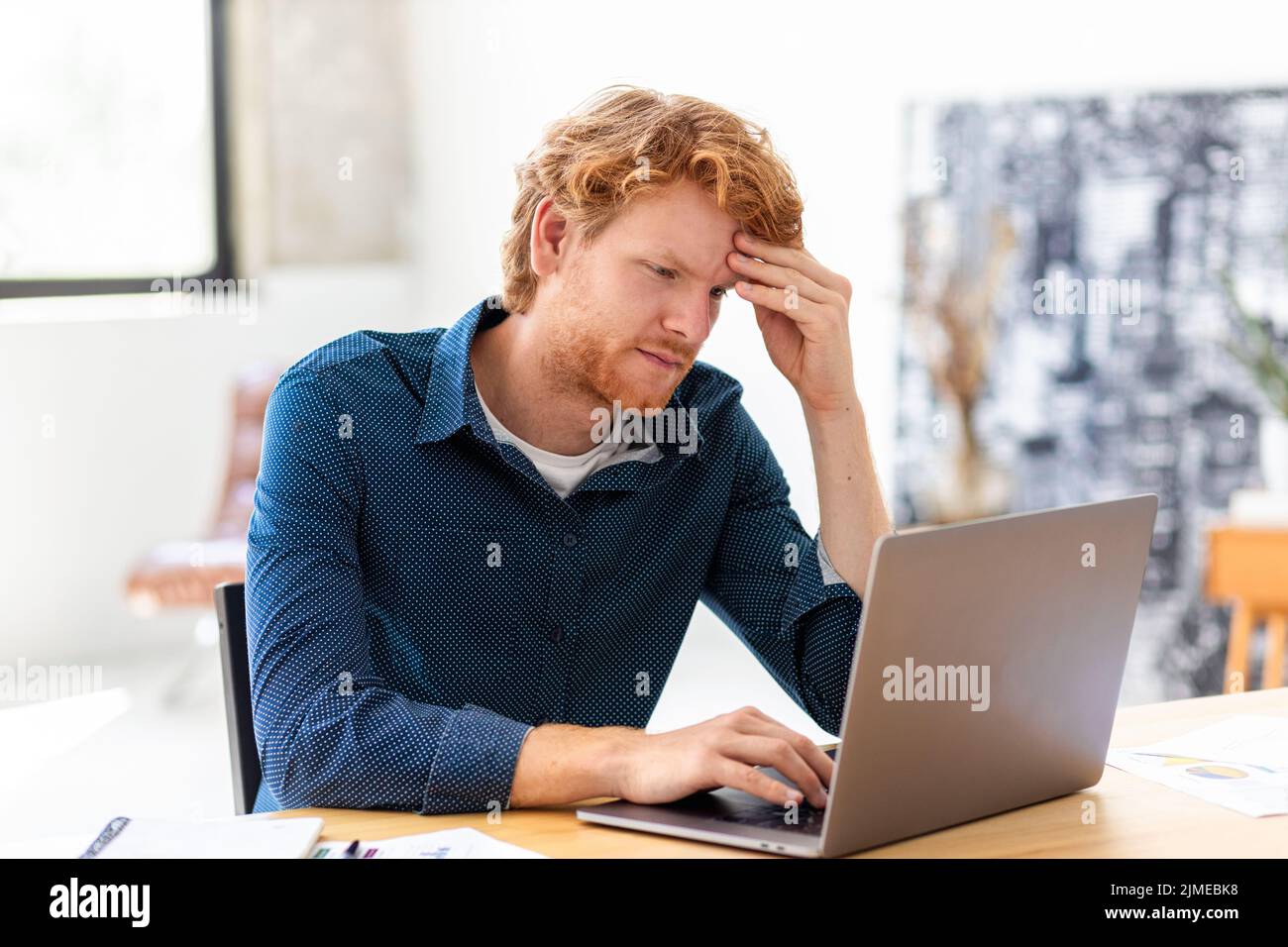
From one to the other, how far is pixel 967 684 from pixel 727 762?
21cm

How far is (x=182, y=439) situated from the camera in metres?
4.74

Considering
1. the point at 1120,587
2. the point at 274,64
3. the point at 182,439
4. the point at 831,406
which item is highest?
the point at 274,64

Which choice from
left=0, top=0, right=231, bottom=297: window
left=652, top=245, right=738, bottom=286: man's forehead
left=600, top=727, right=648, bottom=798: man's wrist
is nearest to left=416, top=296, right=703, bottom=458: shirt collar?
left=652, top=245, right=738, bottom=286: man's forehead

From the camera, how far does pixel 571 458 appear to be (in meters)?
1.64

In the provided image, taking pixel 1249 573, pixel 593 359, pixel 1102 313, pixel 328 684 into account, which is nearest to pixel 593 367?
pixel 593 359

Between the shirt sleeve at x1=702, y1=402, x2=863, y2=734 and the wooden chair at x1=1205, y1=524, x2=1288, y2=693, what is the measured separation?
6.71ft

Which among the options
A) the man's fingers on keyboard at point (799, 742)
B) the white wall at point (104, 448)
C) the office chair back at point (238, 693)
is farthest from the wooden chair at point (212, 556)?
the man's fingers on keyboard at point (799, 742)

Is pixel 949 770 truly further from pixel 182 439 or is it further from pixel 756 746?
pixel 182 439

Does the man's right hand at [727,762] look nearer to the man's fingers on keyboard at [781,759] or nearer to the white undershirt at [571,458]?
the man's fingers on keyboard at [781,759]

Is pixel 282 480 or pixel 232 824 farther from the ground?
pixel 282 480

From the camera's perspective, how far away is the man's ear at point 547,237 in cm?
161

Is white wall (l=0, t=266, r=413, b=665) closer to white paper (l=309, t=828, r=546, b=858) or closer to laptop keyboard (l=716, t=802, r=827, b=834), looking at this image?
white paper (l=309, t=828, r=546, b=858)
